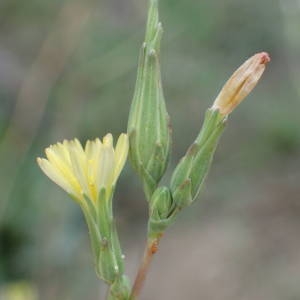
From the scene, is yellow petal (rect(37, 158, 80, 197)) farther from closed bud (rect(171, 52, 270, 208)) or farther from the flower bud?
the flower bud

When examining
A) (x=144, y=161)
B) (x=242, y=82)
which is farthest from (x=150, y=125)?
(x=242, y=82)

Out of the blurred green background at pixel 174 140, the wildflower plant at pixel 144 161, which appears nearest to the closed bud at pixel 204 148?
the wildflower plant at pixel 144 161

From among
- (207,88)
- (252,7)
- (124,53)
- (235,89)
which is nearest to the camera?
(235,89)

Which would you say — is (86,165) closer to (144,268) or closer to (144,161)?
(144,161)

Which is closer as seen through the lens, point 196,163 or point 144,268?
point 144,268

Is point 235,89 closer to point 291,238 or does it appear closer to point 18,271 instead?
point 18,271

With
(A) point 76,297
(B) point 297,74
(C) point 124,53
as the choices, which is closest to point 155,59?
(A) point 76,297

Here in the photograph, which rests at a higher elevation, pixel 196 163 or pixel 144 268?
pixel 196 163
